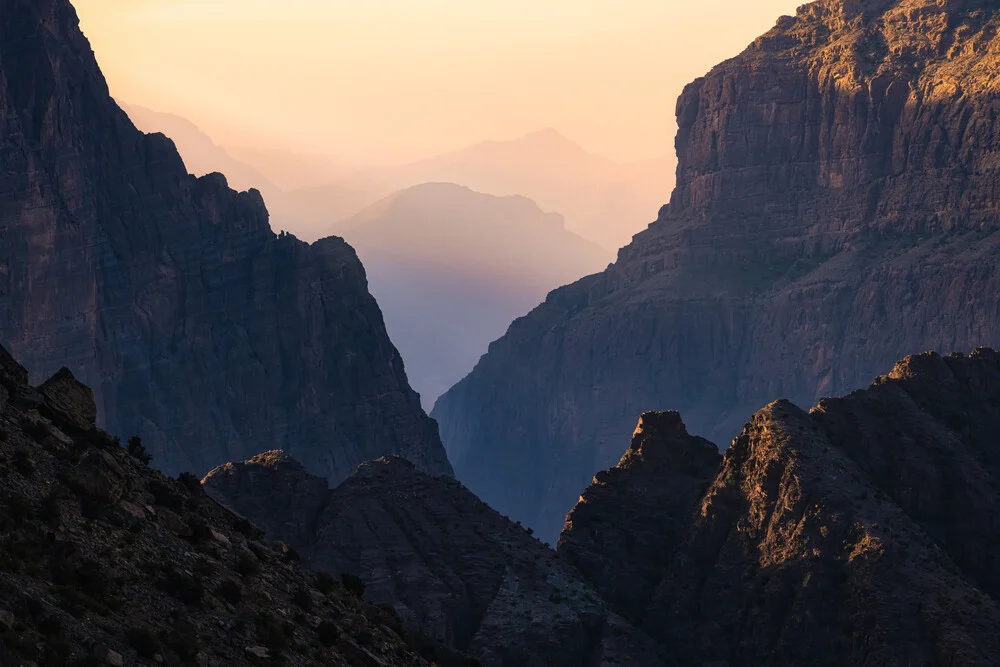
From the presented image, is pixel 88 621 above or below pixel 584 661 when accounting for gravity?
below

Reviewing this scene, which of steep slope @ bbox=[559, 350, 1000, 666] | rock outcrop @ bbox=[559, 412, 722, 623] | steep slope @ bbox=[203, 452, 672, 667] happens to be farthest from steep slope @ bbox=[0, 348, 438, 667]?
rock outcrop @ bbox=[559, 412, 722, 623]

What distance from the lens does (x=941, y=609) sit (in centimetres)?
15325

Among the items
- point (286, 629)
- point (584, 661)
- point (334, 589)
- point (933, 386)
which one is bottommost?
point (286, 629)

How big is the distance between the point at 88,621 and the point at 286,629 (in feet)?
42.2

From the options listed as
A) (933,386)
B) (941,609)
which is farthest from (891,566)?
(933,386)

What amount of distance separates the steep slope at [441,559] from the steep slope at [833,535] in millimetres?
7527

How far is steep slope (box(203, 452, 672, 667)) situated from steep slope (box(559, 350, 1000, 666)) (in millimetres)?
7527

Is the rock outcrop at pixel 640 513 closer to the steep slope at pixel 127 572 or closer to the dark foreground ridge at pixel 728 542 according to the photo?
the dark foreground ridge at pixel 728 542

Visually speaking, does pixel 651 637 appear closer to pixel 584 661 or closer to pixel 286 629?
pixel 584 661

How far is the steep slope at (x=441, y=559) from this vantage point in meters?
162

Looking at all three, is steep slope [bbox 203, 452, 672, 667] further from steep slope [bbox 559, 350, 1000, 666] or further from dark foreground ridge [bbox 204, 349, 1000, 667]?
steep slope [bbox 559, 350, 1000, 666]

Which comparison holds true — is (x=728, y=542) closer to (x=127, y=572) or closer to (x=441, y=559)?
(x=441, y=559)

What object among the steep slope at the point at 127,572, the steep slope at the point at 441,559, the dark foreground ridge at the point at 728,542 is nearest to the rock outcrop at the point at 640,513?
the dark foreground ridge at the point at 728,542

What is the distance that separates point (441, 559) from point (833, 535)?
112 feet
